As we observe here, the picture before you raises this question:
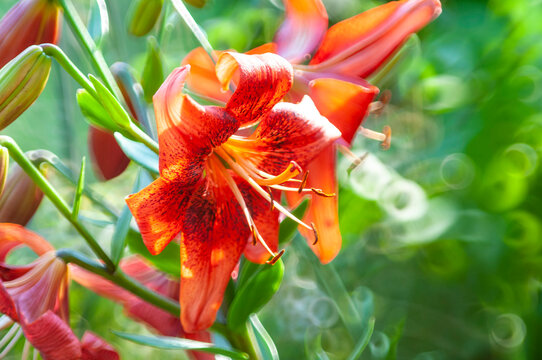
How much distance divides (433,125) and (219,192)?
720 millimetres

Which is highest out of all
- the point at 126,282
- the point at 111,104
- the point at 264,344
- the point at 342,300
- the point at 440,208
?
the point at 111,104

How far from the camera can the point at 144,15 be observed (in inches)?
19.1

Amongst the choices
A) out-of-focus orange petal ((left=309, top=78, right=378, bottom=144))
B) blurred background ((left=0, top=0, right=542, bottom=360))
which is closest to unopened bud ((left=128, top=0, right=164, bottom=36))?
out-of-focus orange petal ((left=309, top=78, right=378, bottom=144))

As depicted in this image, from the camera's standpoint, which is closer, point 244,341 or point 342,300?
point 244,341

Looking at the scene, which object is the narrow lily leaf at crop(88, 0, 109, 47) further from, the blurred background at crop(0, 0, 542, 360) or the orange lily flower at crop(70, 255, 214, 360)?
the blurred background at crop(0, 0, 542, 360)

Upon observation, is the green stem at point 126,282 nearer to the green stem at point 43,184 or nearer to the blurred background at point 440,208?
the green stem at point 43,184

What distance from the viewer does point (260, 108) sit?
1.28 feet

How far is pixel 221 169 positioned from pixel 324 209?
0.07m

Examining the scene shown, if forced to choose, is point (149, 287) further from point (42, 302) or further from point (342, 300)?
point (342, 300)

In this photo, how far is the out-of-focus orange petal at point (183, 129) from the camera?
1.02 feet

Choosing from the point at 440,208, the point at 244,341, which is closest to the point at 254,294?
the point at 244,341

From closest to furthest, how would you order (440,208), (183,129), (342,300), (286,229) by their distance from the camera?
(183,129)
(286,229)
(342,300)
(440,208)

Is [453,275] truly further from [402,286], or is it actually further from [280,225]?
[280,225]

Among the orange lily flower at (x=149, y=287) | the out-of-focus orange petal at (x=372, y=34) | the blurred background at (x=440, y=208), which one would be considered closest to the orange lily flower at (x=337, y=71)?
the out-of-focus orange petal at (x=372, y=34)
